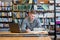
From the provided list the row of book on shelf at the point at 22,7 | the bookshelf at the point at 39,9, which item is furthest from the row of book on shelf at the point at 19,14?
the row of book on shelf at the point at 22,7

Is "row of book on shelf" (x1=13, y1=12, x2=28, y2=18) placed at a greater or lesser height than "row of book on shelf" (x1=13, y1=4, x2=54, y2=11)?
lesser

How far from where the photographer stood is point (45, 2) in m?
5.86

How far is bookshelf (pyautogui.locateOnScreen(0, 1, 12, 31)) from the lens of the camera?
Answer: 6.07 m

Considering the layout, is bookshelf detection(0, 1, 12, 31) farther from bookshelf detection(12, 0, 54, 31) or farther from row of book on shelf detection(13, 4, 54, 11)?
row of book on shelf detection(13, 4, 54, 11)

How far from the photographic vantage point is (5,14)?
6156mm

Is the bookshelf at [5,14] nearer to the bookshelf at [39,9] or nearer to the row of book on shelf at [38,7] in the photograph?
the bookshelf at [39,9]

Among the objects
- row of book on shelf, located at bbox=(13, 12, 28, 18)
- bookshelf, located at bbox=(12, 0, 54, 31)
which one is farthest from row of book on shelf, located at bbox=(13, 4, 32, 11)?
row of book on shelf, located at bbox=(13, 12, 28, 18)

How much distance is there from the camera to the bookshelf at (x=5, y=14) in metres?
6.07

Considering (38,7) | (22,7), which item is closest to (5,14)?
(22,7)

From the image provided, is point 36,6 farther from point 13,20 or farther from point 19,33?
point 19,33

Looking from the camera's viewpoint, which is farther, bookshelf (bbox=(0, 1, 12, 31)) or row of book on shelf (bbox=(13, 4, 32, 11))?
bookshelf (bbox=(0, 1, 12, 31))

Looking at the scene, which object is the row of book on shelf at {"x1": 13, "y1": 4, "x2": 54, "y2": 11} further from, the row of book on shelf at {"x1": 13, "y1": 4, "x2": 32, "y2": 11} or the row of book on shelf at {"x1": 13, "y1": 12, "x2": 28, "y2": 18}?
the row of book on shelf at {"x1": 13, "y1": 12, "x2": 28, "y2": 18}

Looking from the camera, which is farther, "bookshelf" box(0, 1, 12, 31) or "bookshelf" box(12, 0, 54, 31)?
"bookshelf" box(0, 1, 12, 31)

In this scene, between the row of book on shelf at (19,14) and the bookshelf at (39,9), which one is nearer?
the bookshelf at (39,9)
